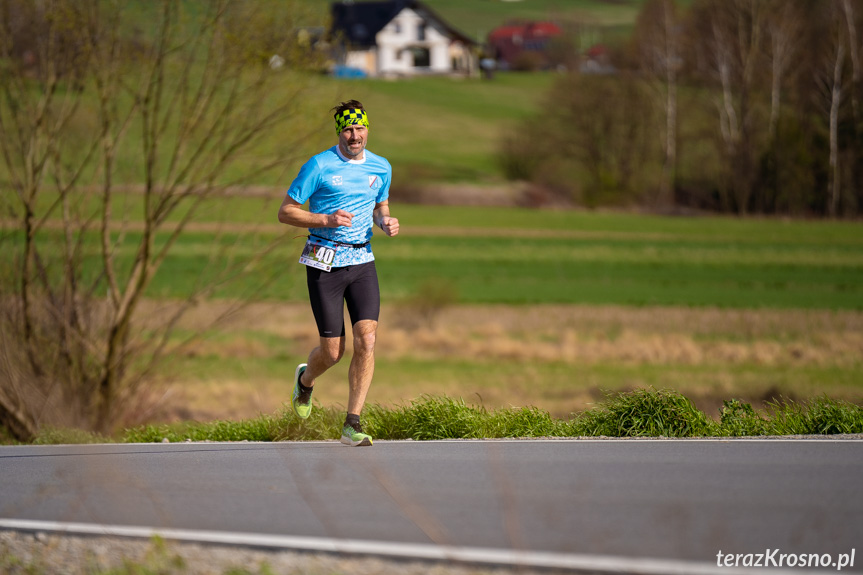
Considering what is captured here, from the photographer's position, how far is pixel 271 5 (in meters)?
16.2

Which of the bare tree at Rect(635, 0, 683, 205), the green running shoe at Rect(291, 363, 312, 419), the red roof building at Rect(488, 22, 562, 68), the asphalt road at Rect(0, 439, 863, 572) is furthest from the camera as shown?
the red roof building at Rect(488, 22, 562, 68)

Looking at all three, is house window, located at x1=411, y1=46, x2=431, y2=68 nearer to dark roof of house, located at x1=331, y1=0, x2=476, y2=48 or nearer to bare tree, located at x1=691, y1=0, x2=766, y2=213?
dark roof of house, located at x1=331, y1=0, x2=476, y2=48

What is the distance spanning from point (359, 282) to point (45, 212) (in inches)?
389

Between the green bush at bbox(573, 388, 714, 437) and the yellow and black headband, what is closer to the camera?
the yellow and black headband

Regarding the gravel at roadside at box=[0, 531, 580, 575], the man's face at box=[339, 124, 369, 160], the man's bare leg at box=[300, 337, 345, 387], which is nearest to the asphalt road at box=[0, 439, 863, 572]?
the gravel at roadside at box=[0, 531, 580, 575]

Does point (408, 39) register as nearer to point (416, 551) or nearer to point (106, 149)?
point (106, 149)

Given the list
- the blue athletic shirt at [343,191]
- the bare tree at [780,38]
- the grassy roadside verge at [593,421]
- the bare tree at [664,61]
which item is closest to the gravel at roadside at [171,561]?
the blue athletic shirt at [343,191]

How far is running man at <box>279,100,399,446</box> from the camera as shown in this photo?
7.53 m

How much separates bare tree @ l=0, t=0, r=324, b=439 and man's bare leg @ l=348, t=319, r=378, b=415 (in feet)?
27.5

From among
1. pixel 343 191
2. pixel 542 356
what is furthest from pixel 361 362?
pixel 542 356

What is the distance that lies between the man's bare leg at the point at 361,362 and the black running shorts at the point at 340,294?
2.7 inches

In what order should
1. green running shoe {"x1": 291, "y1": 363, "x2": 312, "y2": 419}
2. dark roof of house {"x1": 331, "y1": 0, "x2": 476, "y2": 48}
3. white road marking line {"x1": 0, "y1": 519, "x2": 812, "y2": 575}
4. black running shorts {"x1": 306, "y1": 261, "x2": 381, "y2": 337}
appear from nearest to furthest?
1. white road marking line {"x1": 0, "y1": 519, "x2": 812, "y2": 575}
2. black running shorts {"x1": 306, "y1": 261, "x2": 381, "y2": 337}
3. green running shoe {"x1": 291, "y1": 363, "x2": 312, "y2": 419}
4. dark roof of house {"x1": 331, "y1": 0, "x2": 476, "y2": 48}

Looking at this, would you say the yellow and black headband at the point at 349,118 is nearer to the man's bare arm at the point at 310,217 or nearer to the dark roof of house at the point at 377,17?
the man's bare arm at the point at 310,217

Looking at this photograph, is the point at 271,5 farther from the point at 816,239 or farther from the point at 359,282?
the point at 816,239
